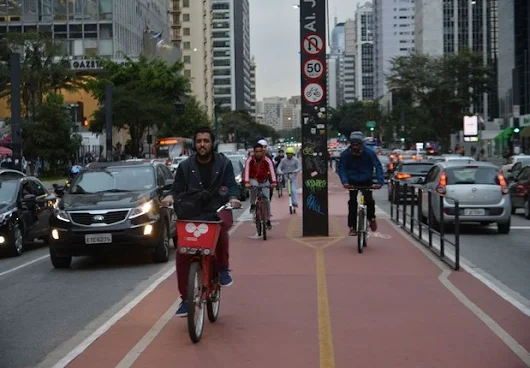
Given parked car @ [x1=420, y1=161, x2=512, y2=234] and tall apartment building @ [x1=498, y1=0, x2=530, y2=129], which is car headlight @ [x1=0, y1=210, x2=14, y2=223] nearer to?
parked car @ [x1=420, y1=161, x2=512, y2=234]

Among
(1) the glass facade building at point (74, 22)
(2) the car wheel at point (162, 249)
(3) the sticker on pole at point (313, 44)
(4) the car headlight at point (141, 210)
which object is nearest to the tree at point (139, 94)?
(1) the glass facade building at point (74, 22)

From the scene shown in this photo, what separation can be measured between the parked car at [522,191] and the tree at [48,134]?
2915 centimetres

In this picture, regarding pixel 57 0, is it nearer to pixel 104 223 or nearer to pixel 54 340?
pixel 104 223

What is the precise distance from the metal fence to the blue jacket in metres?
1.18

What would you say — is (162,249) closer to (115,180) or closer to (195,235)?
(115,180)

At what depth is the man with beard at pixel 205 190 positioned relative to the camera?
848cm

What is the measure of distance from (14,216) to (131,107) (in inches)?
1851

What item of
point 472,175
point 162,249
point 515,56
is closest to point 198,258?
point 162,249

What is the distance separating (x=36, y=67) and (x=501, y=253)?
46.7 meters

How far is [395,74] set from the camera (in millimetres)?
77250

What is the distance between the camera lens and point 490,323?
8773mm

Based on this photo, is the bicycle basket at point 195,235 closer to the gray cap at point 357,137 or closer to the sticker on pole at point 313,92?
Answer: the gray cap at point 357,137

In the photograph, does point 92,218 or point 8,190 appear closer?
point 92,218

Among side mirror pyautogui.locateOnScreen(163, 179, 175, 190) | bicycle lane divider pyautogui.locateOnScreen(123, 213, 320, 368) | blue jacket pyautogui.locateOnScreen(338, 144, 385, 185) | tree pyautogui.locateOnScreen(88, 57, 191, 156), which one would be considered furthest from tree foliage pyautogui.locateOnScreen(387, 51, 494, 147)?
bicycle lane divider pyautogui.locateOnScreen(123, 213, 320, 368)
